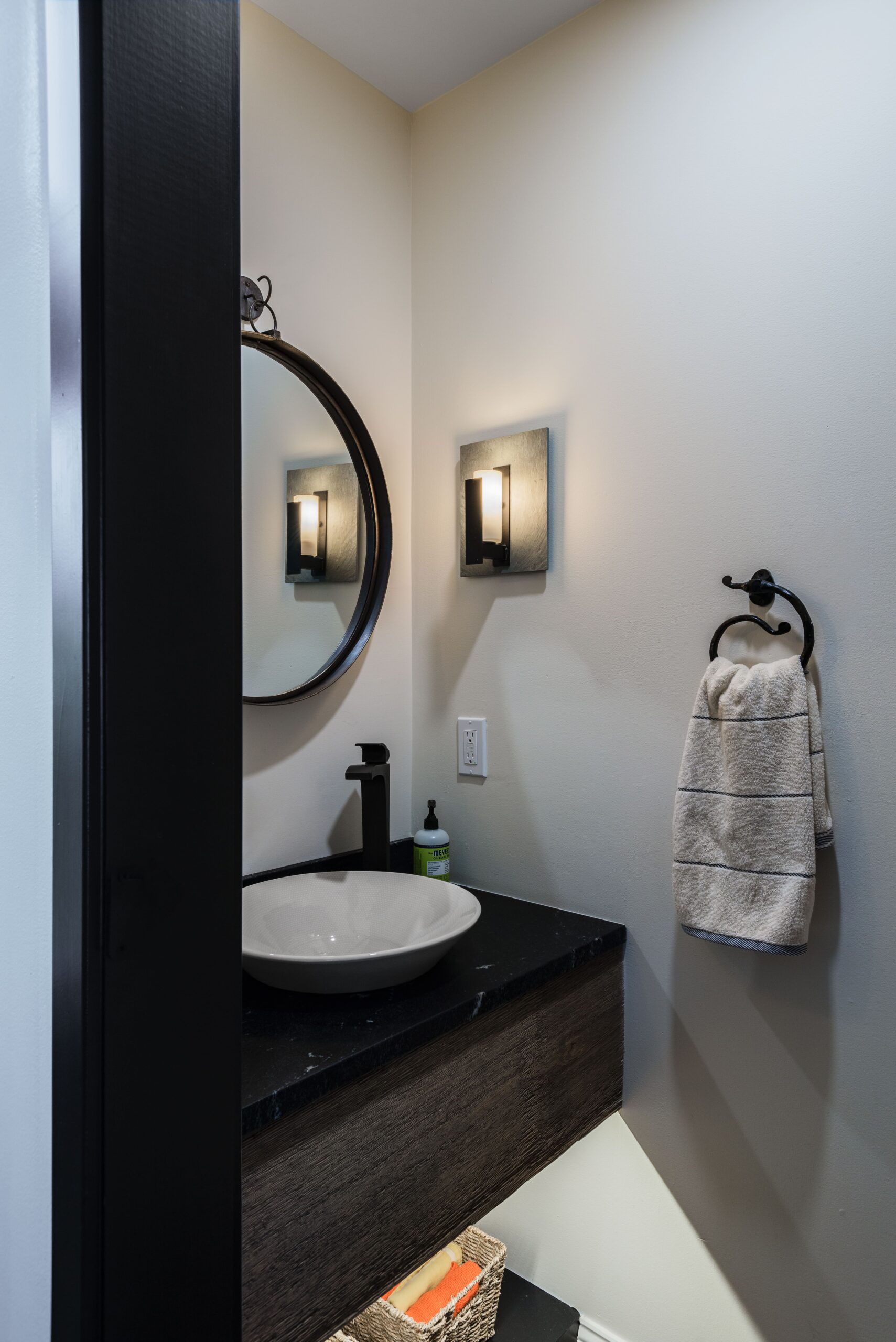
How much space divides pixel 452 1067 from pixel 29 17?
Answer: 119 centimetres

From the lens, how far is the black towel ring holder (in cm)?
119

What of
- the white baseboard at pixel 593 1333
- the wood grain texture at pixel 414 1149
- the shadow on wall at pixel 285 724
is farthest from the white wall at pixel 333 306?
the white baseboard at pixel 593 1333

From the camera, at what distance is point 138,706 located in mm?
610

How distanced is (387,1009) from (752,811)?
58 cm

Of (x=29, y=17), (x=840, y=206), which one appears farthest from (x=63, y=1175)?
(x=840, y=206)

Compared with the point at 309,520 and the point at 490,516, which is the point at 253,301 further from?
the point at 490,516

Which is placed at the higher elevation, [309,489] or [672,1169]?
[309,489]

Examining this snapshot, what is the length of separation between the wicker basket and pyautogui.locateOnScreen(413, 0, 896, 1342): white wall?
130 mm

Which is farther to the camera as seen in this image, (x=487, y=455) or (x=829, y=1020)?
(x=487, y=455)

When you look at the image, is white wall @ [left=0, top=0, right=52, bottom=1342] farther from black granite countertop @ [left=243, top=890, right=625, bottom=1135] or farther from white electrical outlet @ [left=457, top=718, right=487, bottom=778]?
white electrical outlet @ [left=457, top=718, right=487, bottom=778]

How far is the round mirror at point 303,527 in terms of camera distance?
4.77ft

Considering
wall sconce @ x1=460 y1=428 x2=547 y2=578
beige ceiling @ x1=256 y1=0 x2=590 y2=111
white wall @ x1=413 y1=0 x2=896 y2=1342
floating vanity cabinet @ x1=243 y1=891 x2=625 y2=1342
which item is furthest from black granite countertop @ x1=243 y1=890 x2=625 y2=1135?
beige ceiling @ x1=256 y1=0 x2=590 y2=111

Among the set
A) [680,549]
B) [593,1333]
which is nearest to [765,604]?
[680,549]

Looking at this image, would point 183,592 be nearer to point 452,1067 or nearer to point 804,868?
point 452,1067
